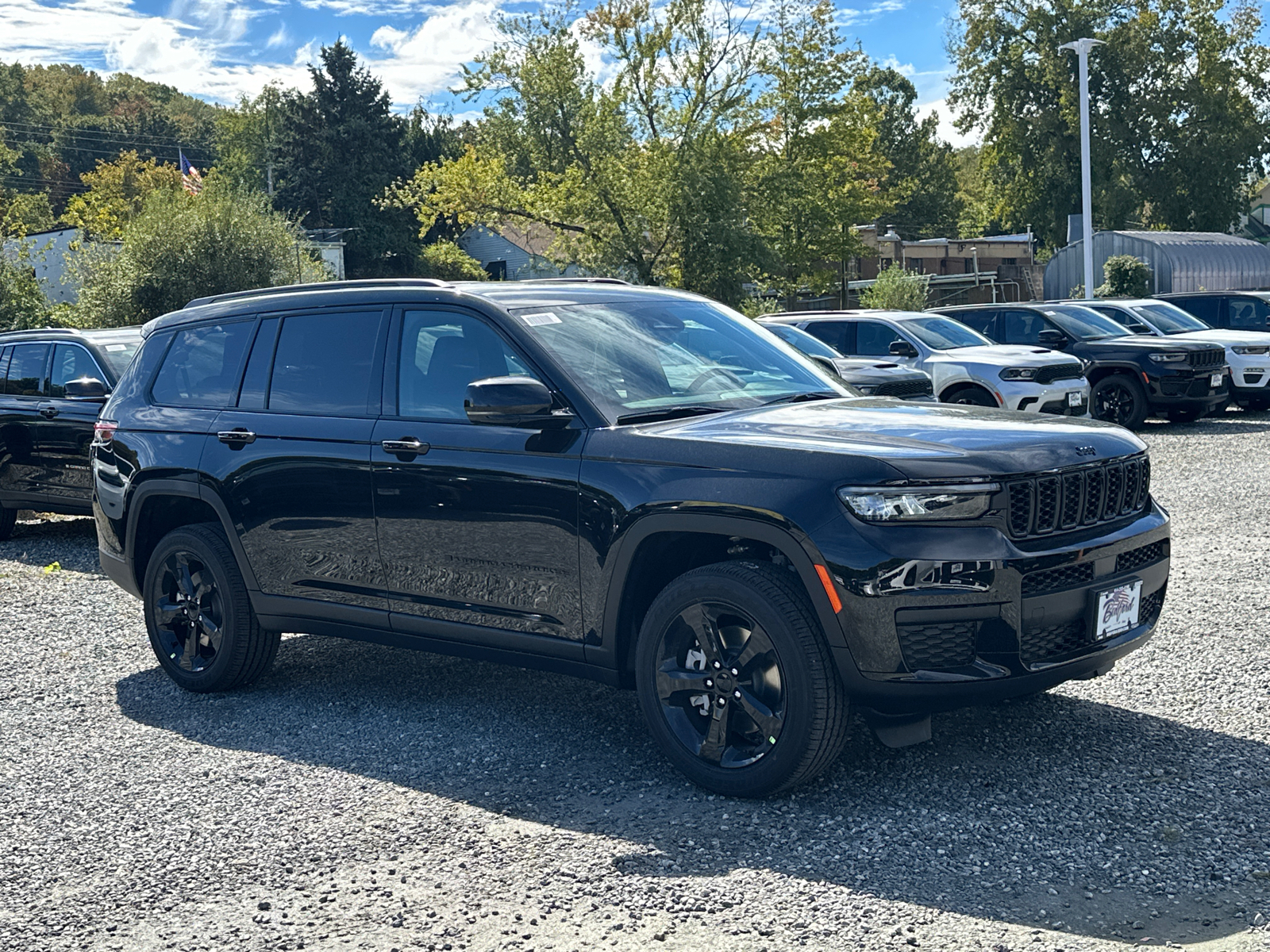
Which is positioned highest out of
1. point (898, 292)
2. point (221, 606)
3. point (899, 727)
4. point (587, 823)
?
point (898, 292)

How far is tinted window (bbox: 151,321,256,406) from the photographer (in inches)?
256

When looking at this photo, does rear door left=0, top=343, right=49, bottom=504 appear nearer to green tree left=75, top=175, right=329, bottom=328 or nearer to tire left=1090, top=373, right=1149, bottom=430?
tire left=1090, top=373, right=1149, bottom=430

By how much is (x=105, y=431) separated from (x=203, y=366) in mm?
813

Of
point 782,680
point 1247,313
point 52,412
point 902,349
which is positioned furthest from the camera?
point 1247,313

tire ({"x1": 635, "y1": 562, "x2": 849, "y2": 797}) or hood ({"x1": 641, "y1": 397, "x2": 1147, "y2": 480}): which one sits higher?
hood ({"x1": 641, "y1": 397, "x2": 1147, "y2": 480})

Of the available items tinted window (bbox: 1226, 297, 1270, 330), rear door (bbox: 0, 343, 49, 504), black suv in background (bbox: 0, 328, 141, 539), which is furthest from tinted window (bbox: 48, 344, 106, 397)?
tinted window (bbox: 1226, 297, 1270, 330)

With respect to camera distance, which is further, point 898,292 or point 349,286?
point 898,292

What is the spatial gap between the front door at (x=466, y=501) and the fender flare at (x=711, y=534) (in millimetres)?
156

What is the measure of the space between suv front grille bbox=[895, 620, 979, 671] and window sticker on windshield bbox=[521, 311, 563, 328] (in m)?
2.00

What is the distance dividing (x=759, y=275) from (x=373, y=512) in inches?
1262

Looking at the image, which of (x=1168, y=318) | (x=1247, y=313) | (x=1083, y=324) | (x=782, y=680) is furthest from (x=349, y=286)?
(x=1247, y=313)

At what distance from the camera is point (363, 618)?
19.2ft

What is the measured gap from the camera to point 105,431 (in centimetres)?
707

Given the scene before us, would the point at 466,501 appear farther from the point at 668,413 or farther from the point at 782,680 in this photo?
the point at 782,680
